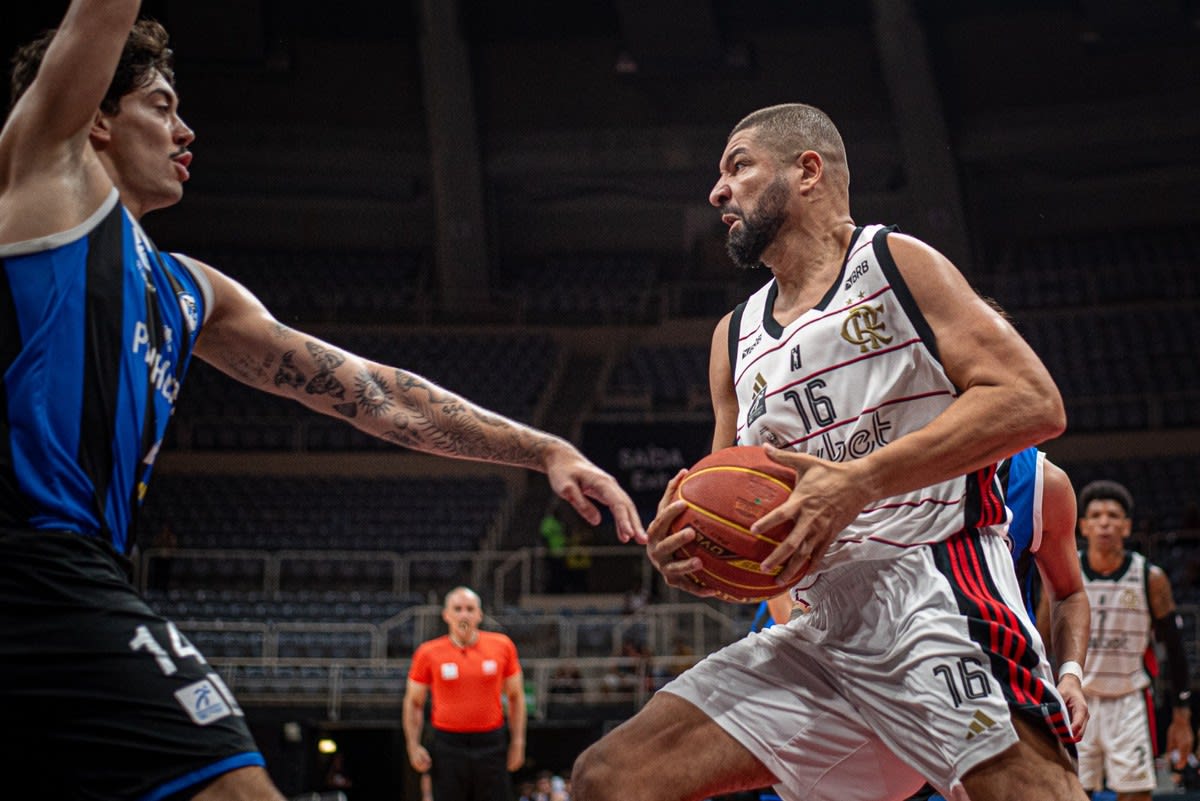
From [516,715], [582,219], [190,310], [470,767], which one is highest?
[582,219]

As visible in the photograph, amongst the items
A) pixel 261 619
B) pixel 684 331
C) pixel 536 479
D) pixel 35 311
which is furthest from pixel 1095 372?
pixel 35 311

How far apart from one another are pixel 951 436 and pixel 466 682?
6145mm

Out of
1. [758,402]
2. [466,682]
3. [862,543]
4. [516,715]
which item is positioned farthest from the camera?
[516,715]

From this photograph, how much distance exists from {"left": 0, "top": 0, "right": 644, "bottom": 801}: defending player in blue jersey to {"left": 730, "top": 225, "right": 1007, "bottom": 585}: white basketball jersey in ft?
5.06

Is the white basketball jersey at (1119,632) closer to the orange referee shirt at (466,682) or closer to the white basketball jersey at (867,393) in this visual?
the orange referee shirt at (466,682)

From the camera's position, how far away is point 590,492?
115 inches

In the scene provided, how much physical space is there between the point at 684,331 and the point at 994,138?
611cm

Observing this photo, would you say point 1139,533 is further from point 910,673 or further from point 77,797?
point 77,797

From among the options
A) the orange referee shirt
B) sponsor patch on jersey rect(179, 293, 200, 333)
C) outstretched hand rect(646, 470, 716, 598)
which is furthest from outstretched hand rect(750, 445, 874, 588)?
the orange referee shirt

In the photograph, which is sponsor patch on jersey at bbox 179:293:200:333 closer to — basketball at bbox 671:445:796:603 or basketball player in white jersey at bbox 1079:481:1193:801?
basketball at bbox 671:445:796:603

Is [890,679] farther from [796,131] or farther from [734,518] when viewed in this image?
[796,131]

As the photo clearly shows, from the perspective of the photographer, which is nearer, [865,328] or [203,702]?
[203,702]

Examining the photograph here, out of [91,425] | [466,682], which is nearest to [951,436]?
[91,425]

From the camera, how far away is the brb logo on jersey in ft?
10.6
